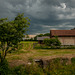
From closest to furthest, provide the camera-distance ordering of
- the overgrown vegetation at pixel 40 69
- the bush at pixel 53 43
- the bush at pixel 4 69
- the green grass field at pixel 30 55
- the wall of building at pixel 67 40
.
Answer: the bush at pixel 4 69 → the overgrown vegetation at pixel 40 69 → the green grass field at pixel 30 55 → the bush at pixel 53 43 → the wall of building at pixel 67 40

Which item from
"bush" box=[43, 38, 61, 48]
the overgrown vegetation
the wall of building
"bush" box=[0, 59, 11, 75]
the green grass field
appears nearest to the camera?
"bush" box=[0, 59, 11, 75]

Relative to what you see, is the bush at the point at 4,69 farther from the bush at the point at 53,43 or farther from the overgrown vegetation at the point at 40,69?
the bush at the point at 53,43

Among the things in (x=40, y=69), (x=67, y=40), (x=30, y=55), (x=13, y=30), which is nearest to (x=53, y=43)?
(x=67, y=40)

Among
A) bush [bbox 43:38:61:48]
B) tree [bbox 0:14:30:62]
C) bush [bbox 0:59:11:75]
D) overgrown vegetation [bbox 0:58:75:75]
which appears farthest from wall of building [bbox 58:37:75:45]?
bush [bbox 0:59:11:75]

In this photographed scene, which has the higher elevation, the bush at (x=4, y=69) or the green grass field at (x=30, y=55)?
the green grass field at (x=30, y=55)

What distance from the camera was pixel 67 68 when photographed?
9.20m

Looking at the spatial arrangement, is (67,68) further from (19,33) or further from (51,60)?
(19,33)

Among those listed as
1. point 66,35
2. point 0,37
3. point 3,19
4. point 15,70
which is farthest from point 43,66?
point 66,35

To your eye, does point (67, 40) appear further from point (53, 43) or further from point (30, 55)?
point (30, 55)

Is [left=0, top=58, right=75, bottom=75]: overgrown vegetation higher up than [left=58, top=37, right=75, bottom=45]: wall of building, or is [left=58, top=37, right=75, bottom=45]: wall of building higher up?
[left=58, top=37, right=75, bottom=45]: wall of building

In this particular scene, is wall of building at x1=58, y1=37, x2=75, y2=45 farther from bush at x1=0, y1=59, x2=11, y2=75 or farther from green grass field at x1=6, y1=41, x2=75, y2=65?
bush at x1=0, y1=59, x2=11, y2=75

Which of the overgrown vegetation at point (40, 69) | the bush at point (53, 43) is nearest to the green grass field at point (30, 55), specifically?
the overgrown vegetation at point (40, 69)

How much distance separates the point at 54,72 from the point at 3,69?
4994mm

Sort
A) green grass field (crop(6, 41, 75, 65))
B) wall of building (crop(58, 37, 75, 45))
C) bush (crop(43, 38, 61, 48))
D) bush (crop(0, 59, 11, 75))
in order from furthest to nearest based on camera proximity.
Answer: wall of building (crop(58, 37, 75, 45))
bush (crop(43, 38, 61, 48))
green grass field (crop(6, 41, 75, 65))
bush (crop(0, 59, 11, 75))
